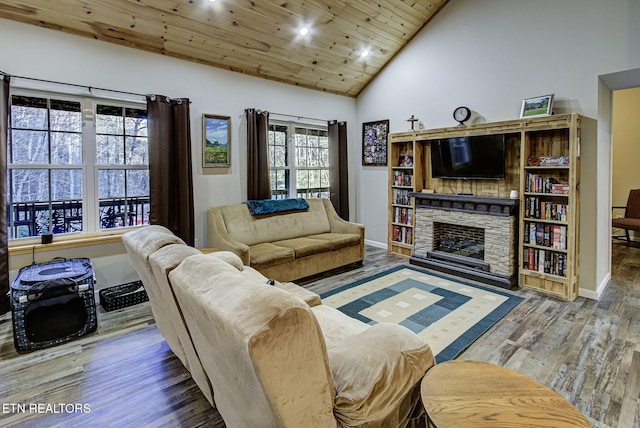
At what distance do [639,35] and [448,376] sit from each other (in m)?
4.00

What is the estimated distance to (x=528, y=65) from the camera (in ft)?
13.2

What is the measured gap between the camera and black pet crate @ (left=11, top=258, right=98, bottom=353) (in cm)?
263

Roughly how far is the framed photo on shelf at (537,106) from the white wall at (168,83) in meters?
2.99

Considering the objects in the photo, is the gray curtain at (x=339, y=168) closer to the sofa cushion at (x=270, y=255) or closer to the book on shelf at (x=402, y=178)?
the book on shelf at (x=402, y=178)

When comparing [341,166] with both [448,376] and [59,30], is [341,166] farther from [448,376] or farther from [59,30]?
[448,376]

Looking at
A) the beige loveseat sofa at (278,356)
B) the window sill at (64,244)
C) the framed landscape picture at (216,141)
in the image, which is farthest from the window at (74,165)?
the beige loveseat sofa at (278,356)

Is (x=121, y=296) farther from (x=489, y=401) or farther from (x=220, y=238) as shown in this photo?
(x=489, y=401)

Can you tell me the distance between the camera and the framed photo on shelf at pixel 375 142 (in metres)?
5.77

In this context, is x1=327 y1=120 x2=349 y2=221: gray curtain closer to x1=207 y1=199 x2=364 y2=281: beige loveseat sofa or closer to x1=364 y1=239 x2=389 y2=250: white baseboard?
x1=207 y1=199 x2=364 y2=281: beige loveseat sofa

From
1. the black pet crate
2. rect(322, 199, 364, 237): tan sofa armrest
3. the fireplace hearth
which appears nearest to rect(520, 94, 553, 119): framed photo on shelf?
the fireplace hearth

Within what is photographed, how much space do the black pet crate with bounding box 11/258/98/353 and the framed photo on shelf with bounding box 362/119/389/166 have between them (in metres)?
4.49

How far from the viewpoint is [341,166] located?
19.2 ft

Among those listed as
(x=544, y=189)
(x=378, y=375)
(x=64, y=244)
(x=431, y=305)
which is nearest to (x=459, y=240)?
(x=544, y=189)

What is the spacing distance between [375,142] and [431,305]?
3297 millimetres
